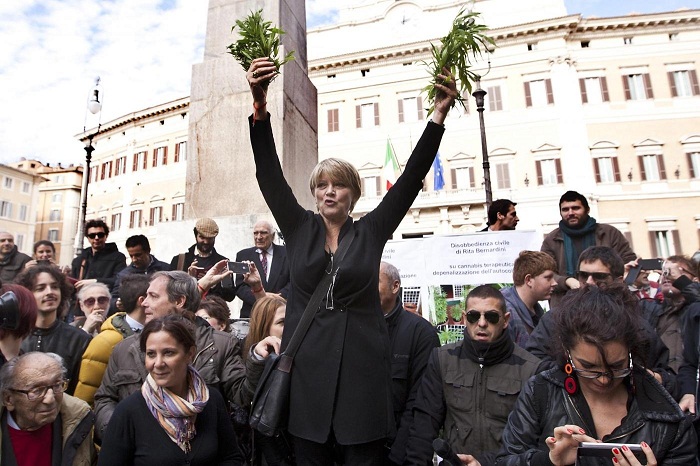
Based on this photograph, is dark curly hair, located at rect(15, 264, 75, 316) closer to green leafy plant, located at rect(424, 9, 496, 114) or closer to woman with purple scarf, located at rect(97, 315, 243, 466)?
woman with purple scarf, located at rect(97, 315, 243, 466)

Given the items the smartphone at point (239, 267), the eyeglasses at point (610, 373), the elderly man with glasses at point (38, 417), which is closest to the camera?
the eyeglasses at point (610, 373)

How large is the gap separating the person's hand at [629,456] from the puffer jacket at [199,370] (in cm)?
169

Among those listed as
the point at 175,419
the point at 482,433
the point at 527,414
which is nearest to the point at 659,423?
the point at 527,414


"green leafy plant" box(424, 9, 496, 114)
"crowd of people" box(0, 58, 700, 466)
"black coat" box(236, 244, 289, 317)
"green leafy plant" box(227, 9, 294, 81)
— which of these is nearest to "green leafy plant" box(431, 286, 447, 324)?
"crowd of people" box(0, 58, 700, 466)

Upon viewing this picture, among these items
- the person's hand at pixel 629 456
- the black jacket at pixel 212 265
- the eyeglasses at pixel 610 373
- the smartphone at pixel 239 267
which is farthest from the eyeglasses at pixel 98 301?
the person's hand at pixel 629 456

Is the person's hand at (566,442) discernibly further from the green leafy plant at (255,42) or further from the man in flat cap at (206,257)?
the man in flat cap at (206,257)

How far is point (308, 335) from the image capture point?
198 centimetres

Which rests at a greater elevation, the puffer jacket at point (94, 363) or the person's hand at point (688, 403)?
the puffer jacket at point (94, 363)

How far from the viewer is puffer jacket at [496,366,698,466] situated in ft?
5.46

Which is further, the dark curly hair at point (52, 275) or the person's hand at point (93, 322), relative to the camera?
the person's hand at point (93, 322)

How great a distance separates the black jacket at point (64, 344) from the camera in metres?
3.16

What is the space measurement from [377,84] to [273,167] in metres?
33.9

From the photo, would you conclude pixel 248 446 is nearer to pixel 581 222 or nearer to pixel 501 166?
pixel 581 222

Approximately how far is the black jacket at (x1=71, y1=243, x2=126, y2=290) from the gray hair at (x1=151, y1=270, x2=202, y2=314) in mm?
2916
